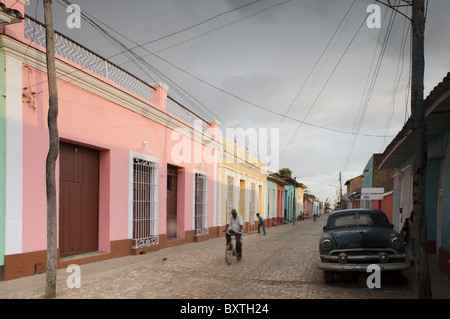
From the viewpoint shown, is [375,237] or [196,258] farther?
[196,258]

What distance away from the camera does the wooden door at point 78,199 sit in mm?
8430

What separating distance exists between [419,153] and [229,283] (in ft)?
13.8

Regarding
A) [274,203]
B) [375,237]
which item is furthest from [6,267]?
[274,203]

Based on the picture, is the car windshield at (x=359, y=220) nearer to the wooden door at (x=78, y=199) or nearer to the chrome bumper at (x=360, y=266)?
the chrome bumper at (x=360, y=266)

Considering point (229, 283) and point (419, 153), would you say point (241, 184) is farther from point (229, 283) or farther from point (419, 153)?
point (419, 153)

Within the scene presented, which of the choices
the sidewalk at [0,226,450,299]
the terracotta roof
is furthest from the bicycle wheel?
the terracotta roof

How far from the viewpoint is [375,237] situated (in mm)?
6641

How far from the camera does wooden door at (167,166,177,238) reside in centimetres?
1339

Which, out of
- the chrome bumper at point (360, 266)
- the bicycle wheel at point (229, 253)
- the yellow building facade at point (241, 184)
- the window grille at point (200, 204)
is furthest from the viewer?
the yellow building facade at point (241, 184)

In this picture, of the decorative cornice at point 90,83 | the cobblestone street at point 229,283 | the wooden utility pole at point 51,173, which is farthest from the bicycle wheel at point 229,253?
the decorative cornice at point 90,83

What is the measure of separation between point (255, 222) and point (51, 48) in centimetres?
2034

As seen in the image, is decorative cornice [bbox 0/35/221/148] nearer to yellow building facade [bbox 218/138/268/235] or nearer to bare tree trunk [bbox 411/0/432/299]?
yellow building facade [bbox 218/138/268/235]

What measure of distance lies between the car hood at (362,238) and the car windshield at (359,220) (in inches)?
24.1

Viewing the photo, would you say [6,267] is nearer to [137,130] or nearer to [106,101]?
[106,101]
